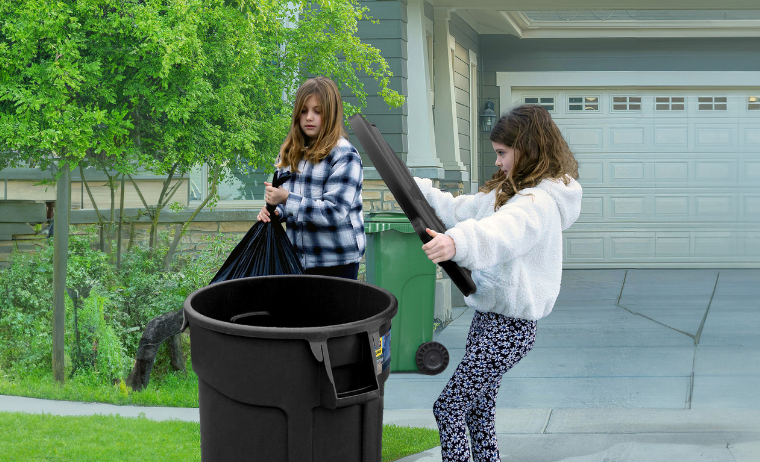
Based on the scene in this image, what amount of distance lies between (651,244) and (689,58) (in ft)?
9.55

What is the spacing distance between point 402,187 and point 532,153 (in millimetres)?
679

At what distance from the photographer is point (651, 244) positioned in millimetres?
11086

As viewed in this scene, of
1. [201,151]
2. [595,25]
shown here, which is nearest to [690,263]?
[595,25]

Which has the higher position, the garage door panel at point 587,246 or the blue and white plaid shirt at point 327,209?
the blue and white plaid shirt at point 327,209

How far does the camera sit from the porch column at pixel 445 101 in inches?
330

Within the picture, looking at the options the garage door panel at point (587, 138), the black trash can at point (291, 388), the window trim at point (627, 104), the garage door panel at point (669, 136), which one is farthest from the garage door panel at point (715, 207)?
the black trash can at point (291, 388)

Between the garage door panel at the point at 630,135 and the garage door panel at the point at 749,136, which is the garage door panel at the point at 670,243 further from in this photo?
the garage door panel at the point at 749,136

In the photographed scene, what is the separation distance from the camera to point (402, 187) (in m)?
2.19

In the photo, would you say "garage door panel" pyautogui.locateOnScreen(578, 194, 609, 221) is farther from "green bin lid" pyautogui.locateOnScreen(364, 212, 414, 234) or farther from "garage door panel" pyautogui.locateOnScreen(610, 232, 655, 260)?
"green bin lid" pyautogui.locateOnScreen(364, 212, 414, 234)

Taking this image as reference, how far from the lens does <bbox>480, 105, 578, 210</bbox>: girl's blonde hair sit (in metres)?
2.61

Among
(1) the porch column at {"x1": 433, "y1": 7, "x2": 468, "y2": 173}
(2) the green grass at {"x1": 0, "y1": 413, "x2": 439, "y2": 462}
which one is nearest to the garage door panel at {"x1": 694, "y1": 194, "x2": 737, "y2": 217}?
(1) the porch column at {"x1": 433, "y1": 7, "x2": 468, "y2": 173}

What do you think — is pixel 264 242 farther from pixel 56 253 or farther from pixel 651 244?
pixel 651 244

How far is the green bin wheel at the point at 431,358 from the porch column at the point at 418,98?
96.2 inches

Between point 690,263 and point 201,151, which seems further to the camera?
point 690,263
